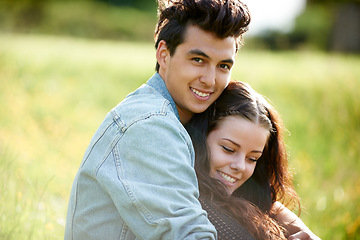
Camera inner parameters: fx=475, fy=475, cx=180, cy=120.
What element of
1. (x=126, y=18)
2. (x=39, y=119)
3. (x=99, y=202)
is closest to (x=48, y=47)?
(x=39, y=119)

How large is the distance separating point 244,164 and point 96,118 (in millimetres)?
5420

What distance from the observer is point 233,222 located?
237 cm

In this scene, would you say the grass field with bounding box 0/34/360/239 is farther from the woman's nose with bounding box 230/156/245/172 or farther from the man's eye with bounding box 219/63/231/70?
the man's eye with bounding box 219/63/231/70

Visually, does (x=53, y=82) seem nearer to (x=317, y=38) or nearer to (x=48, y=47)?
(x=48, y=47)

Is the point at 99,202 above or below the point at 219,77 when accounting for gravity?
below

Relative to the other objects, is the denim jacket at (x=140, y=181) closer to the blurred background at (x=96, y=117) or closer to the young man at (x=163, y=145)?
the young man at (x=163, y=145)

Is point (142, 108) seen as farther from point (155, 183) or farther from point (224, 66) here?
point (224, 66)

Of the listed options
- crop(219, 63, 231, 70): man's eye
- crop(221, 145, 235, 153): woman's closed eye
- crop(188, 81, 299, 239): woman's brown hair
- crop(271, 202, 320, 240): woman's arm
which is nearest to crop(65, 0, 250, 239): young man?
crop(219, 63, 231, 70): man's eye

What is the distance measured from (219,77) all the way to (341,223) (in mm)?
→ 2697

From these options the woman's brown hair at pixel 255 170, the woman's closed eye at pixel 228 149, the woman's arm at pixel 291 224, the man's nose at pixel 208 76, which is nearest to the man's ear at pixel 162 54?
the man's nose at pixel 208 76

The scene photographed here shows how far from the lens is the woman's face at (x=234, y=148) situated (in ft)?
9.00

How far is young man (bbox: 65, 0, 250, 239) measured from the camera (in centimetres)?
200

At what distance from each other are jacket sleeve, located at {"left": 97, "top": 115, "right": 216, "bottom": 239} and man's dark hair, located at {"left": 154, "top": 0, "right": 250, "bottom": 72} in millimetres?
711

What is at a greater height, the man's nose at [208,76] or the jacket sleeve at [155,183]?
the man's nose at [208,76]
